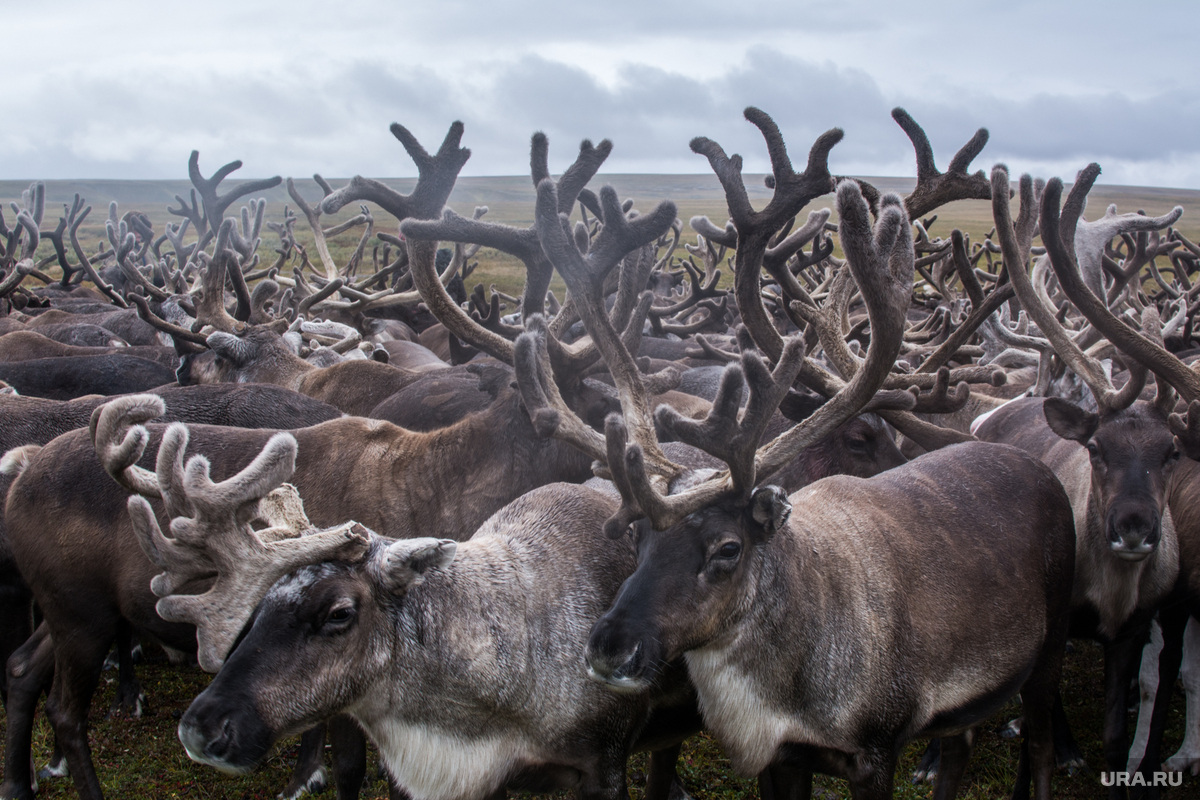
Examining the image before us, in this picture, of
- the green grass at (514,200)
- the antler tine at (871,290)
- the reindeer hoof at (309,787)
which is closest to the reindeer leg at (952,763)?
the antler tine at (871,290)

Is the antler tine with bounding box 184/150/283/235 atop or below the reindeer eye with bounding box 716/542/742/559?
atop

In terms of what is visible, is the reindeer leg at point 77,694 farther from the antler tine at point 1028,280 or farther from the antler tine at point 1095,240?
the antler tine at point 1095,240

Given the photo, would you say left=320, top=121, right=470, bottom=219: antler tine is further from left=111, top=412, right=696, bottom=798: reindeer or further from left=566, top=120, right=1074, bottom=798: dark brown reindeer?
left=111, top=412, right=696, bottom=798: reindeer

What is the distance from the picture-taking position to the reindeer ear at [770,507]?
3.12 m

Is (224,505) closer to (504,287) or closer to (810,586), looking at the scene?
(810,586)

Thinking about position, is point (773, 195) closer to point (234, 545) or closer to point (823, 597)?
point (823, 597)

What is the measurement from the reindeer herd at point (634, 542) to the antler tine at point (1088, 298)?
0.05 feet

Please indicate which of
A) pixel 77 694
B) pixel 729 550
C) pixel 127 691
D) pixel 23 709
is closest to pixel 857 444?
pixel 729 550

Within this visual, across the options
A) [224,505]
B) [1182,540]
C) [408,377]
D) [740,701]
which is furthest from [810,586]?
[408,377]

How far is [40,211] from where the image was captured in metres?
16.5

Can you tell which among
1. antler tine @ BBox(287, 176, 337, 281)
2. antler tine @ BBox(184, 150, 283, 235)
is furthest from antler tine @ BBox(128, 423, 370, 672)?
antler tine @ BBox(287, 176, 337, 281)

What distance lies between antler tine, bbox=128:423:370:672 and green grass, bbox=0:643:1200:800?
1.96 metres

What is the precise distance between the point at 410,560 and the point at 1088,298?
3.78 m

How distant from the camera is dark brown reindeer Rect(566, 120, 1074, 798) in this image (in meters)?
3.08
